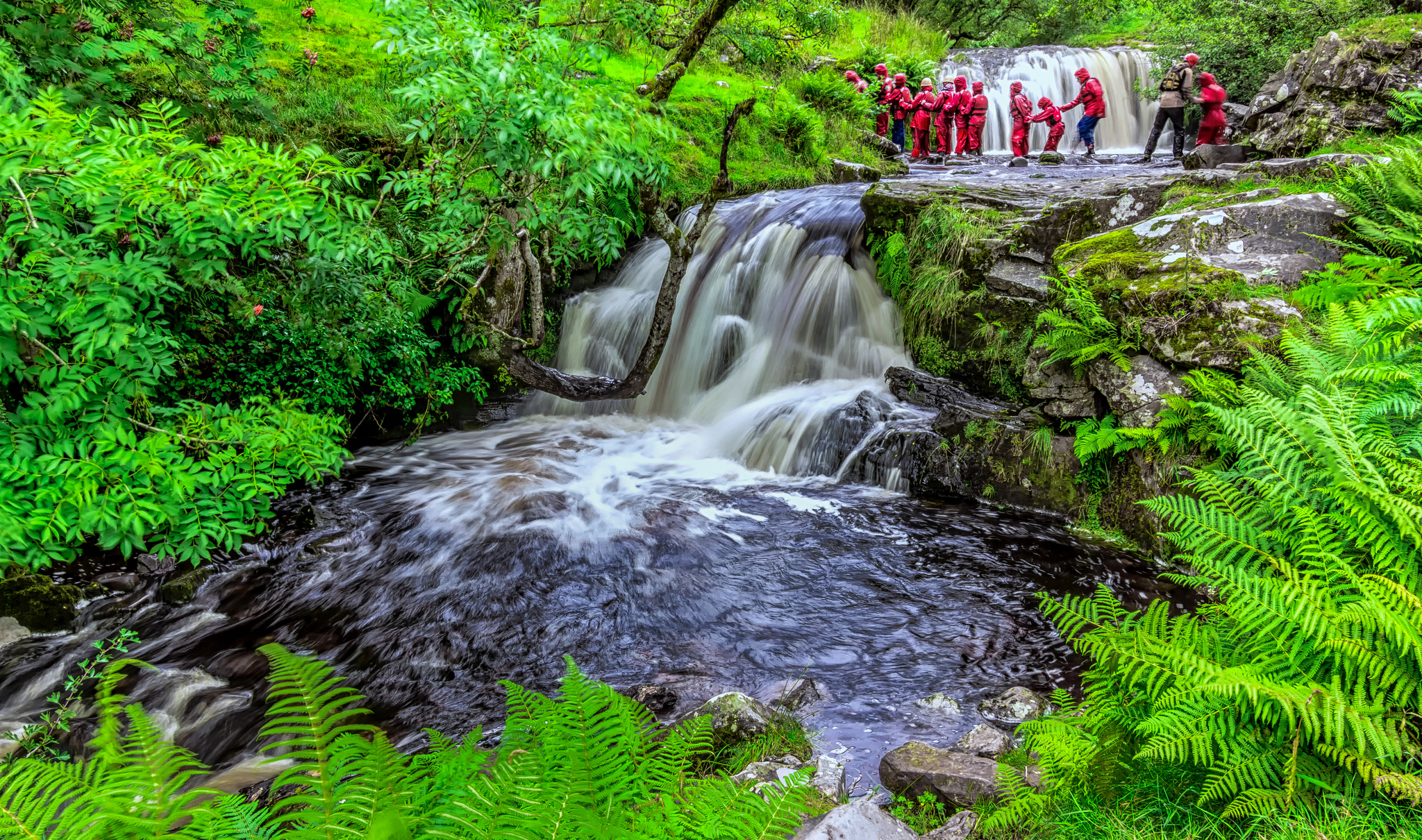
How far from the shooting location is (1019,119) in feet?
54.5

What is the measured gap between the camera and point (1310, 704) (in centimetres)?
196

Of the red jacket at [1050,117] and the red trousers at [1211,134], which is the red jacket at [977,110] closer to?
the red jacket at [1050,117]

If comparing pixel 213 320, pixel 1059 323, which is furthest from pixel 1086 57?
pixel 213 320

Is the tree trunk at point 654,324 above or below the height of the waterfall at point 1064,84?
below

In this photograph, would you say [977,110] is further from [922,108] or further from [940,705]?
[940,705]

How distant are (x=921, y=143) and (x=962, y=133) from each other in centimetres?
165

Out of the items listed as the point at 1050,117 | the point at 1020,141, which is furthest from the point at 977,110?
the point at 1050,117

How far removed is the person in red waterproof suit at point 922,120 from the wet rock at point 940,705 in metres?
14.8

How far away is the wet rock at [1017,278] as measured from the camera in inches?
279

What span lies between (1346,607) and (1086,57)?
23.1m

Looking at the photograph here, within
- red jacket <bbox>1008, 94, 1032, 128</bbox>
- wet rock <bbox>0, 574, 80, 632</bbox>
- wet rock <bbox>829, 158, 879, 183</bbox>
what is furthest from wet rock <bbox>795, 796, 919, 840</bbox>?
red jacket <bbox>1008, 94, 1032, 128</bbox>

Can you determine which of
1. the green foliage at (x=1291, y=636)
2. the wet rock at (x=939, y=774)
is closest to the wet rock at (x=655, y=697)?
the wet rock at (x=939, y=774)

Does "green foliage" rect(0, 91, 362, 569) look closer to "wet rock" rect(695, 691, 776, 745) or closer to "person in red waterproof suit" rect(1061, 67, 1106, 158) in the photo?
"wet rock" rect(695, 691, 776, 745)

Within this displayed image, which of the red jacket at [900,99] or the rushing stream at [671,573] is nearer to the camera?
the rushing stream at [671,573]
